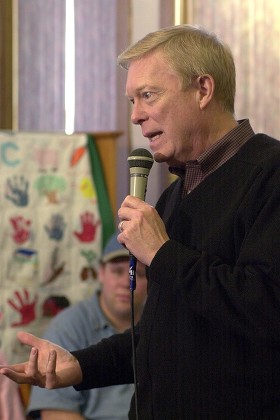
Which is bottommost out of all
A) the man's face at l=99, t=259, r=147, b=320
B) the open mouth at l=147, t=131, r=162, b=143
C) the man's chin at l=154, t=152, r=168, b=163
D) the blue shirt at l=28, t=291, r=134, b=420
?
the blue shirt at l=28, t=291, r=134, b=420

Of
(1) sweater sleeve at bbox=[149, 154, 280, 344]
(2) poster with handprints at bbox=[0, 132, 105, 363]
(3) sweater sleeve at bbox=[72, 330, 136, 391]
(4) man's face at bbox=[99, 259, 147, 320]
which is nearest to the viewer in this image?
(1) sweater sleeve at bbox=[149, 154, 280, 344]

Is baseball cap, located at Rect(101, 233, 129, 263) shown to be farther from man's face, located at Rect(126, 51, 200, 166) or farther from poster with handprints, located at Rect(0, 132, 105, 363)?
man's face, located at Rect(126, 51, 200, 166)

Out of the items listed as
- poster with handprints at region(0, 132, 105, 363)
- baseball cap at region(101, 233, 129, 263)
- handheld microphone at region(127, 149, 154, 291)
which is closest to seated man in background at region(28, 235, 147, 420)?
baseball cap at region(101, 233, 129, 263)

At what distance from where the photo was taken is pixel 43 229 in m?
3.84

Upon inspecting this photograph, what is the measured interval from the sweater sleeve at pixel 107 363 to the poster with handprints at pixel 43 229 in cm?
180

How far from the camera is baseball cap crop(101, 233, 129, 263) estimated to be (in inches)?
145

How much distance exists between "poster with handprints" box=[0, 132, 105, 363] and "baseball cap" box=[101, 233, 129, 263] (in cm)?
16

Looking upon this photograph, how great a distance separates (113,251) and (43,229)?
1.20 feet

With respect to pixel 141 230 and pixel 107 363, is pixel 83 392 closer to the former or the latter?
pixel 107 363

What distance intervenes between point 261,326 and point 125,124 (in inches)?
119

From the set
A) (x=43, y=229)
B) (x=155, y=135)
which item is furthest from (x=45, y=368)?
(x=43, y=229)

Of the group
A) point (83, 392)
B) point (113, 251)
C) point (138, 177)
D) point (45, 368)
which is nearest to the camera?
point (138, 177)

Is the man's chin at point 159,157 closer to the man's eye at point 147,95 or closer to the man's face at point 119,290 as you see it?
the man's eye at point 147,95

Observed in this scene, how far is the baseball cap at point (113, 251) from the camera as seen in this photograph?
3.67 meters
